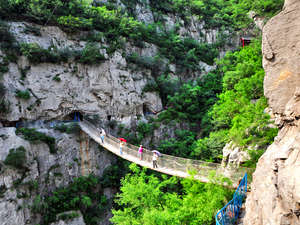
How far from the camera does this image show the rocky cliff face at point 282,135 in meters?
4.14

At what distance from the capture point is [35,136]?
1230cm

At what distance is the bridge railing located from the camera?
6688 mm

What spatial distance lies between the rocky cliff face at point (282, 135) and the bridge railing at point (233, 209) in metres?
0.81

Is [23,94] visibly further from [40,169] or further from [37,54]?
[40,169]

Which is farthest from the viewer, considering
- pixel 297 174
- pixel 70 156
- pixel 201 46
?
pixel 201 46

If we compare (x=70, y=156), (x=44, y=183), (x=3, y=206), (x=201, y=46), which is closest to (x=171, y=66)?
(x=201, y=46)

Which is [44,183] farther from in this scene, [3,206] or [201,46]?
[201,46]

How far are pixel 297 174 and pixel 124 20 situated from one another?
17.9 m

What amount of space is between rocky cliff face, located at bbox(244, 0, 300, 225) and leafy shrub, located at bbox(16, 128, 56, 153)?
11750 mm

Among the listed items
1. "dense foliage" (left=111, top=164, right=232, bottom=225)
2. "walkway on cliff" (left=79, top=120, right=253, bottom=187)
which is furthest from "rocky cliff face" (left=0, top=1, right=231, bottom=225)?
"dense foliage" (left=111, top=164, right=232, bottom=225)

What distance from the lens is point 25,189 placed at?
1120 cm

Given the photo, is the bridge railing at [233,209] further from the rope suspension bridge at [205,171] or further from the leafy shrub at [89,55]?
the leafy shrub at [89,55]

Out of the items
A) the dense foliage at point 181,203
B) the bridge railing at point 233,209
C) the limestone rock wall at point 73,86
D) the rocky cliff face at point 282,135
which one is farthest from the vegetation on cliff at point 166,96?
the rocky cliff face at point 282,135

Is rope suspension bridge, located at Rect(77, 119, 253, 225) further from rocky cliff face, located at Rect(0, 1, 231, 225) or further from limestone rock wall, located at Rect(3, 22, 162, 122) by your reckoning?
limestone rock wall, located at Rect(3, 22, 162, 122)
